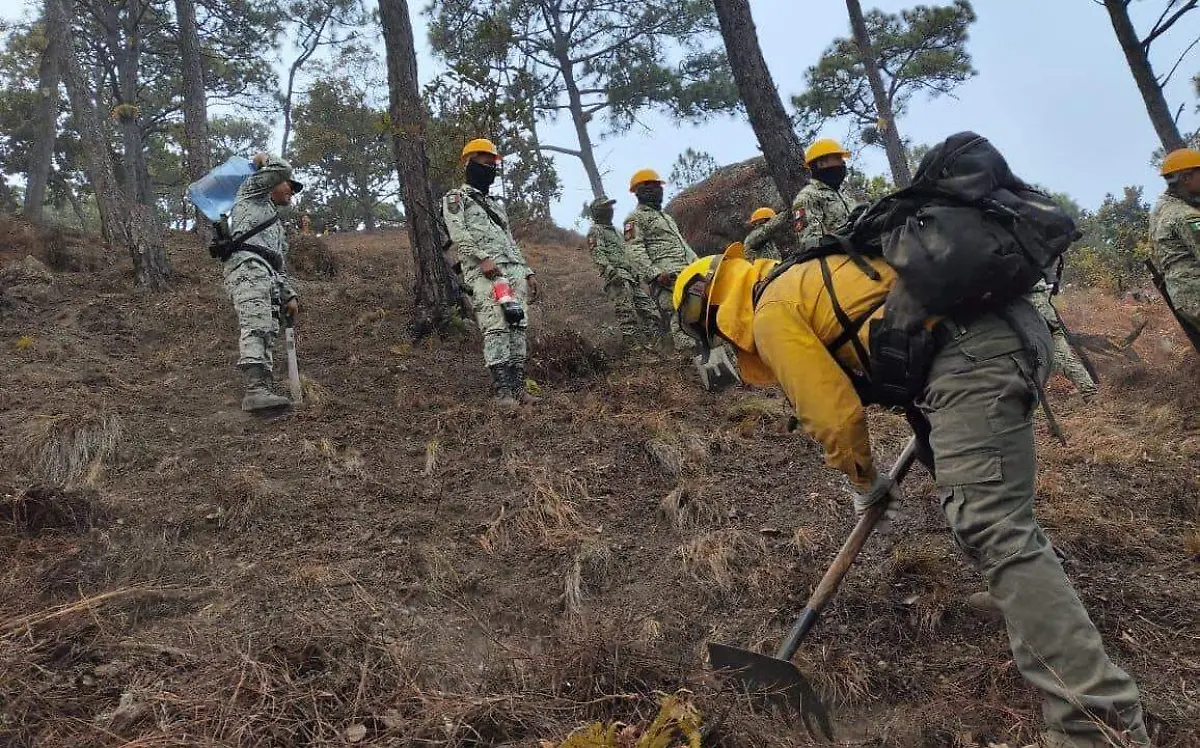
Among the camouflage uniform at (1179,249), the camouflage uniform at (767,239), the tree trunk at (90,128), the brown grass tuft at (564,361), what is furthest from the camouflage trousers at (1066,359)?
the tree trunk at (90,128)

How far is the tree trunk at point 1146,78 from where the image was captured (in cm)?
681

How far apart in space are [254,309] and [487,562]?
3.08 m

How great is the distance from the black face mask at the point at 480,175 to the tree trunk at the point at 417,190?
132 centimetres

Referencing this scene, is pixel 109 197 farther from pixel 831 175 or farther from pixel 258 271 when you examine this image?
pixel 831 175

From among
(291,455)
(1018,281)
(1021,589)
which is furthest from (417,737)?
(291,455)

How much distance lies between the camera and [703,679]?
7.46 feet

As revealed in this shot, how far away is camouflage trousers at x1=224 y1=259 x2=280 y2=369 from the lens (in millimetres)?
5199

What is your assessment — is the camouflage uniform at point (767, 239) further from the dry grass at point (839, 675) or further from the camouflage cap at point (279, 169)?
the dry grass at point (839, 675)

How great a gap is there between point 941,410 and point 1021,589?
53cm

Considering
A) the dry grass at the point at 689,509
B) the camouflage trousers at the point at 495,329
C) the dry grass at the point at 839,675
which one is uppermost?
the camouflage trousers at the point at 495,329

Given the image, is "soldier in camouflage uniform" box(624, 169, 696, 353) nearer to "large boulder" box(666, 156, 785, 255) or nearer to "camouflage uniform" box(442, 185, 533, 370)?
"camouflage uniform" box(442, 185, 533, 370)

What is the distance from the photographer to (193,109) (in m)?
11.6

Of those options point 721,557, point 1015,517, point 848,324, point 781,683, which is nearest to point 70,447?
point 721,557


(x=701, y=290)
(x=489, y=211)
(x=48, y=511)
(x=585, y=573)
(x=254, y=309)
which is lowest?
(x=585, y=573)
